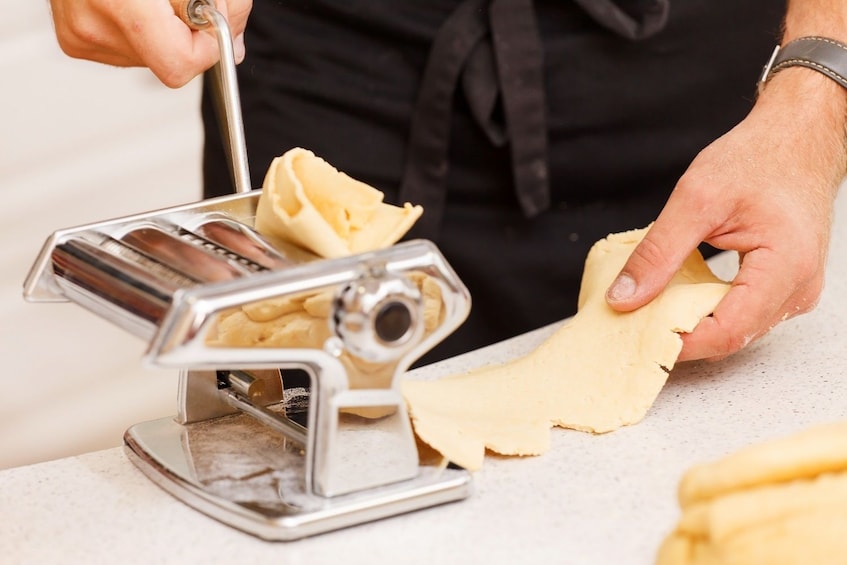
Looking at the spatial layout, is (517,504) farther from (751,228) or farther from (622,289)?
(751,228)

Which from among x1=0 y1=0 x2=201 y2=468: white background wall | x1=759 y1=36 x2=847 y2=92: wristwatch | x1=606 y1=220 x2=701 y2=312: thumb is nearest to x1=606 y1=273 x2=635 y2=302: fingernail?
x1=606 y1=220 x2=701 y2=312: thumb

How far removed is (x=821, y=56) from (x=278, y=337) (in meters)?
0.61

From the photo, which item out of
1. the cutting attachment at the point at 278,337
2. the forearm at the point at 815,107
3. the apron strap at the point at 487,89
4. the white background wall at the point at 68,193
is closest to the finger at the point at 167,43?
the cutting attachment at the point at 278,337

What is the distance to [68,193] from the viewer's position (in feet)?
7.30

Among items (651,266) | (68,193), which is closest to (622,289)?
(651,266)

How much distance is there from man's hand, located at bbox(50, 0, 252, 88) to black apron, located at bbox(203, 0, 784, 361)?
0.99 feet

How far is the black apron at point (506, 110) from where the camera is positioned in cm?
123

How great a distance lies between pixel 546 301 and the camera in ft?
4.51

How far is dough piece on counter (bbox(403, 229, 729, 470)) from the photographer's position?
79cm

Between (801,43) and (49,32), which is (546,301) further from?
(49,32)

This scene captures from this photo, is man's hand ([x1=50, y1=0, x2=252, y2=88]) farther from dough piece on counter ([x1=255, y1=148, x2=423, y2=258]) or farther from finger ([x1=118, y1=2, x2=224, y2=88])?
dough piece on counter ([x1=255, y1=148, x2=423, y2=258])

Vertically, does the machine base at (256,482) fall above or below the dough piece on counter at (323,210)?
below

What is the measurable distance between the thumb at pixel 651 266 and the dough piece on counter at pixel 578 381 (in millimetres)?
12

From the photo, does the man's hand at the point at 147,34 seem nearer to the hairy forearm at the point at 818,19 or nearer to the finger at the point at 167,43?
the finger at the point at 167,43
